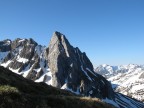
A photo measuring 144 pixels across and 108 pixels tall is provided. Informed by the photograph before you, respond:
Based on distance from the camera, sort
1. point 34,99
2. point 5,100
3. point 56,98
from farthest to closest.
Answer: point 56,98 → point 34,99 → point 5,100

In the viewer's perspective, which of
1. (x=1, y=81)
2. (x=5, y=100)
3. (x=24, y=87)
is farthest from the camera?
(x=24, y=87)

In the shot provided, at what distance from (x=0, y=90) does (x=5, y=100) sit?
73 cm

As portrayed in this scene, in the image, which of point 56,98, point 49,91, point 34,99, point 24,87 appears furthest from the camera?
point 49,91

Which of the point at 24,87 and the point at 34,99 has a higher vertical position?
the point at 24,87

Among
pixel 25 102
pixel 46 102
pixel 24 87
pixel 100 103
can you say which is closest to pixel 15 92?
pixel 25 102

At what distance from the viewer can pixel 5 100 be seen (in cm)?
1455

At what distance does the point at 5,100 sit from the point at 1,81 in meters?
13.3

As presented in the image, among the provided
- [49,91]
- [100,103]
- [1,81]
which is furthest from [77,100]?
[49,91]

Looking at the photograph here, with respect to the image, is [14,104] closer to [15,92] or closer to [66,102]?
[15,92]

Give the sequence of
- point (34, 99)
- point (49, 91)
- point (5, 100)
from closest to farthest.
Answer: point (5, 100) < point (34, 99) < point (49, 91)

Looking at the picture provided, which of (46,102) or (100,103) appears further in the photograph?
(100,103)

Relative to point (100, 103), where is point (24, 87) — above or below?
above

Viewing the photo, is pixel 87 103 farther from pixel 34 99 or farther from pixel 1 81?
pixel 1 81

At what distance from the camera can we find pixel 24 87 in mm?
30453
